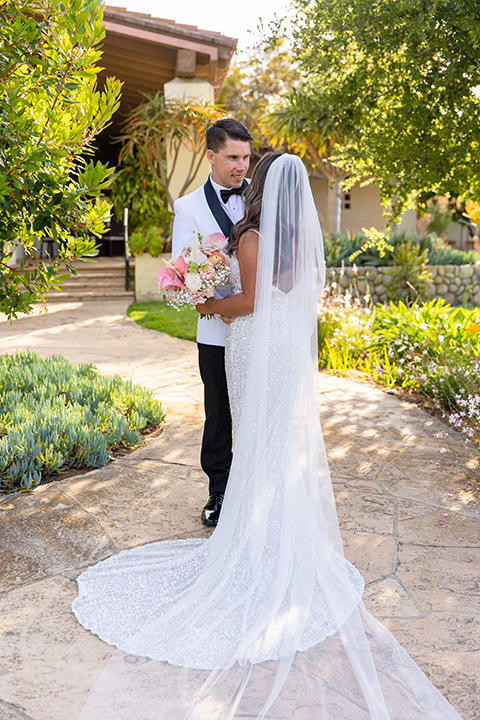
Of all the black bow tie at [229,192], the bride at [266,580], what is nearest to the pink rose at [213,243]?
the bride at [266,580]

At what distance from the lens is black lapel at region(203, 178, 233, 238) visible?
11.4 ft

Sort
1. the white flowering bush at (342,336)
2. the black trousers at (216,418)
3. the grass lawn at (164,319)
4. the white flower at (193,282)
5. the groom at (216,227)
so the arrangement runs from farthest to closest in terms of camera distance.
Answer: the grass lawn at (164,319), the white flowering bush at (342,336), the black trousers at (216,418), the groom at (216,227), the white flower at (193,282)

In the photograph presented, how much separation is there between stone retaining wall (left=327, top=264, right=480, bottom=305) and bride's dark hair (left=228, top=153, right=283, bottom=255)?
391 inches

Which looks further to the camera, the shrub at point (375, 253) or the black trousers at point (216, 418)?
the shrub at point (375, 253)

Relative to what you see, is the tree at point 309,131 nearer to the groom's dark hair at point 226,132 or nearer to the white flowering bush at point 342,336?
the white flowering bush at point 342,336

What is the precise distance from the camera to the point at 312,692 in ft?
7.30

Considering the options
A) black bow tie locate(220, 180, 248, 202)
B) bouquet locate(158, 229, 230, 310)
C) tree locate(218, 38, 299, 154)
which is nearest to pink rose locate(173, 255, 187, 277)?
bouquet locate(158, 229, 230, 310)

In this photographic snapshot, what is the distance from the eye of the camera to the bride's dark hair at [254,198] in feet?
9.60

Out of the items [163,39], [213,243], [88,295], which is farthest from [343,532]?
[88,295]

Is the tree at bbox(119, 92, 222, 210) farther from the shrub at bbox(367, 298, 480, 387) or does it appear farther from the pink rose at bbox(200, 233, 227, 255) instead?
the pink rose at bbox(200, 233, 227, 255)

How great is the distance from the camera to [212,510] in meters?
3.67

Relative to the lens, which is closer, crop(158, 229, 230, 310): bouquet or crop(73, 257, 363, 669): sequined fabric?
crop(73, 257, 363, 669): sequined fabric

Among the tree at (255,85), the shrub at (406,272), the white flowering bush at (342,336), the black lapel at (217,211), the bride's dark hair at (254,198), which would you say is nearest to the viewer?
the bride's dark hair at (254,198)

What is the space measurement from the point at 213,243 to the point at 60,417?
2029 mm
